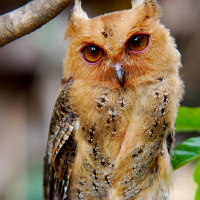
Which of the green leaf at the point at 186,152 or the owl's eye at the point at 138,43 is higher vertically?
the owl's eye at the point at 138,43

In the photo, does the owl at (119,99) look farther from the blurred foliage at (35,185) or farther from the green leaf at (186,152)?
the blurred foliage at (35,185)

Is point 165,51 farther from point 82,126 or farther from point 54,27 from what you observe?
point 54,27

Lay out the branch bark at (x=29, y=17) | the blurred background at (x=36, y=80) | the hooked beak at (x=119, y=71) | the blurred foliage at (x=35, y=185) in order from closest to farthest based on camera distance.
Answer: the branch bark at (x=29, y=17), the hooked beak at (x=119, y=71), the blurred foliage at (x=35, y=185), the blurred background at (x=36, y=80)

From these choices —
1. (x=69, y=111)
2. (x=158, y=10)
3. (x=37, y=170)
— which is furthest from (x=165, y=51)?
(x=37, y=170)

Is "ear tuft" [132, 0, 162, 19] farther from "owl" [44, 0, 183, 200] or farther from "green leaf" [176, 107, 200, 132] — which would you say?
"green leaf" [176, 107, 200, 132]

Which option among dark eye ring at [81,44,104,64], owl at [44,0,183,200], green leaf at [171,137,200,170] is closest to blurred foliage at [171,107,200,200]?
green leaf at [171,137,200,170]

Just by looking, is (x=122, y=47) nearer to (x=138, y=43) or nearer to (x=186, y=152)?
(x=138, y=43)

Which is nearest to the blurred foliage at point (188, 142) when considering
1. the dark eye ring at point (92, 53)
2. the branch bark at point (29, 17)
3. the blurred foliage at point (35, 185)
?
the dark eye ring at point (92, 53)
